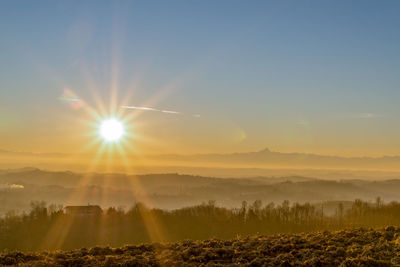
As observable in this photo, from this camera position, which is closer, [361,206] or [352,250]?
[352,250]

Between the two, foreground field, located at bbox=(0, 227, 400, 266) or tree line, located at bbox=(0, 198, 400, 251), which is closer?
foreground field, located at bbox=(0, 227, 400, 266)

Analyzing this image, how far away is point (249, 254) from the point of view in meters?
25.9

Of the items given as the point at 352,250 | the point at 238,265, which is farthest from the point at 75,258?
the point at 352,250

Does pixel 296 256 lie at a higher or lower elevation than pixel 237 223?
higher

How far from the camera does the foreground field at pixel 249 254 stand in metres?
23.6

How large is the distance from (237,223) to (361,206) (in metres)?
60.1

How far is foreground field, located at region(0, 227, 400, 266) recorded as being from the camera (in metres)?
23.6

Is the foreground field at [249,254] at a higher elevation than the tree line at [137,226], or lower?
higher

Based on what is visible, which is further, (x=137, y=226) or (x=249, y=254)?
(x=137, y=226)

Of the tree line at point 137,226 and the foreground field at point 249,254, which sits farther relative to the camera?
Answer: the tree line at point 137,226

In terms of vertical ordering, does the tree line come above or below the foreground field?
below

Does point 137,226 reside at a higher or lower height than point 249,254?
lower

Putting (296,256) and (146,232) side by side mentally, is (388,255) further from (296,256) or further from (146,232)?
(146,232)

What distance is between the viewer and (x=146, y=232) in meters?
180
